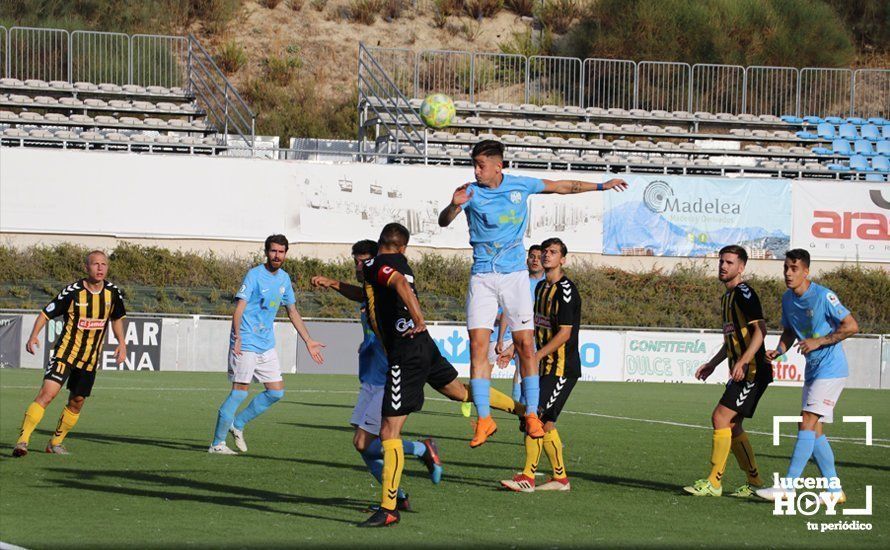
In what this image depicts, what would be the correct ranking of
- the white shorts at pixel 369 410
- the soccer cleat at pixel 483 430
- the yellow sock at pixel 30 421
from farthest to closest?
the yellow sock at pixel 30 421
the white shorts at pixel 369 410
the soccer cleat at pixel 483 430

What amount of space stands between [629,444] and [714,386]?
15319mm

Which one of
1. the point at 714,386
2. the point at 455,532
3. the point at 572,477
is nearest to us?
the point at 455,532

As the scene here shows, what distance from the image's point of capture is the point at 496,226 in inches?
360

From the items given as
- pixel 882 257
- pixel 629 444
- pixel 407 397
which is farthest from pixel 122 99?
pixel 407 397

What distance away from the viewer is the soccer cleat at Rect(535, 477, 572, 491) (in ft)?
32.1

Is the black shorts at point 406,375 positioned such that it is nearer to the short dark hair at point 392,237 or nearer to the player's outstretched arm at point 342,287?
the short dark hair at point 392,237

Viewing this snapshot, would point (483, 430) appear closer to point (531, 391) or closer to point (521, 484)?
point (531, 391)

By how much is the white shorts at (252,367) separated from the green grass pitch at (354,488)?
804 millimetres

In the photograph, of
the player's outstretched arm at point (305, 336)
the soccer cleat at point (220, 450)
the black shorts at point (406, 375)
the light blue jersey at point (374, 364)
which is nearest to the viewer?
the black shorts at point (406, 375)

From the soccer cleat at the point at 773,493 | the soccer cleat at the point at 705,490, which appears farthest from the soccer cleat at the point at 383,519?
the soccer cleat at the point at 773,493

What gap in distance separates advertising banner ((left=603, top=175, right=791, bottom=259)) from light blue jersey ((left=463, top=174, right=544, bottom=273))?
26567mm

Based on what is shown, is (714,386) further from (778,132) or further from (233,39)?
(233,39)

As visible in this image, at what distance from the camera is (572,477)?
1075 centimetres

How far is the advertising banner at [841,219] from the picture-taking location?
117 feet
